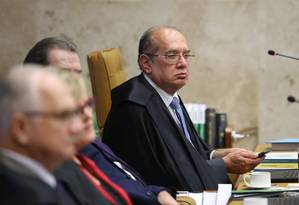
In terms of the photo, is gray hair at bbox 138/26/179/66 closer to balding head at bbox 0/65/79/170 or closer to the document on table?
the document on table

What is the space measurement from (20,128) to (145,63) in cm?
245

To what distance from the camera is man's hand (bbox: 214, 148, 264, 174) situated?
366cm

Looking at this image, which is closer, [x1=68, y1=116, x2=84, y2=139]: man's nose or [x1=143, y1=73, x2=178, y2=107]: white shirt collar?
[x1=68, y1=116, x2=84, y2=139]: man's nose

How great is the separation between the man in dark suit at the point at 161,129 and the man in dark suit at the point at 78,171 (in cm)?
45

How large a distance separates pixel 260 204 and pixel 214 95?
3.33m

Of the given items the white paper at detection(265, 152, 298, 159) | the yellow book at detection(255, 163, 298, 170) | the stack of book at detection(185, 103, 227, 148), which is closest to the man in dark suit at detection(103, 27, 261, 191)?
the yellow book at detection(255, 163, 298, 170)

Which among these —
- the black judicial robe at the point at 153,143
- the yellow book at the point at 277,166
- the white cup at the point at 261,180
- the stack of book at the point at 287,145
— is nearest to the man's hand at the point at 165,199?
the white cup at the point at 261,180

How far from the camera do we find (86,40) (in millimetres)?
5539

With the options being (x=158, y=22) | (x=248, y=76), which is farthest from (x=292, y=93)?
(x=158, y=22)

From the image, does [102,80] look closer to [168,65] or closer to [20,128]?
[168,65]

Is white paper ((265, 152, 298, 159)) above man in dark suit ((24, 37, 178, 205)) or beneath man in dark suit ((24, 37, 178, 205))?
beneath

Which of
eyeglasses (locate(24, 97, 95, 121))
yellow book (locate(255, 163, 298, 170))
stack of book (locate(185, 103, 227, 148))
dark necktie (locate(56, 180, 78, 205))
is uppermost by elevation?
eyeglasses (locate(24, 97, 95, 121))

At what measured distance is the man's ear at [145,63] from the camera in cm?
386

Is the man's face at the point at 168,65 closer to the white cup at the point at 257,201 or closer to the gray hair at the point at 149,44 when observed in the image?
the gray hair at the point at 149,44
